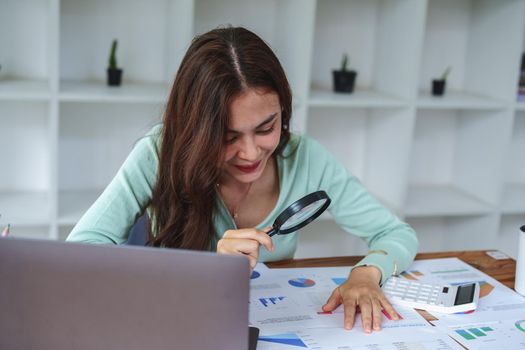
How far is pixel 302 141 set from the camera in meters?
1.88

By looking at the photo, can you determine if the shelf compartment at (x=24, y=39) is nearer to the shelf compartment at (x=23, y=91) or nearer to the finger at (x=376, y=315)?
the shelf compartment at (x=23, y=91)

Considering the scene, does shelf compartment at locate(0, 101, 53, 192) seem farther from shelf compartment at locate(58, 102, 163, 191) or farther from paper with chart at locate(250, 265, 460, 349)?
paper with chart at locate(250, 265, 460, 349)

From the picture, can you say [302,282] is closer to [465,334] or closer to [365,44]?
[465,334]

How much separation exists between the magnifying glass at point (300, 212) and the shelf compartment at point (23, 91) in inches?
51.0

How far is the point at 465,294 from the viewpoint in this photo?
4.84 ft

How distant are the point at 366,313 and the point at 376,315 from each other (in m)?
0.02

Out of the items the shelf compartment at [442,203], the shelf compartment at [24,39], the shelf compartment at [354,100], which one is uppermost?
the shelf compartment at [24,39]

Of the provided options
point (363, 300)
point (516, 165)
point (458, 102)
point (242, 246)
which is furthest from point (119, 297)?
point (516, 165)

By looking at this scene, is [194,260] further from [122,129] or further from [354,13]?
[354,13]

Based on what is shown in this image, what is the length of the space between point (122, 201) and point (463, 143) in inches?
77.1

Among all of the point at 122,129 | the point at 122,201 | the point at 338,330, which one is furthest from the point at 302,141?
the point at 122,129

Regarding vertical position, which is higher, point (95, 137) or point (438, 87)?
point (438, 87)

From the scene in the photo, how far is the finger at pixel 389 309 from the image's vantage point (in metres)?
1.40

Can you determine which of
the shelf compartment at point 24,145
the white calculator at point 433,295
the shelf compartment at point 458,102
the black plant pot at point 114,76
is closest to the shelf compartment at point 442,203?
the shelf compartment at point 458,102
